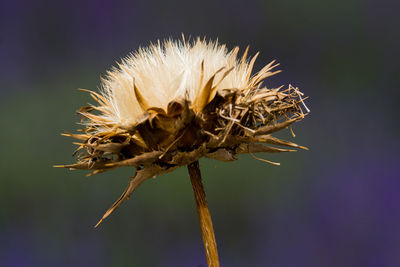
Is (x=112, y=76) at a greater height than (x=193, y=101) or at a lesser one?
greater

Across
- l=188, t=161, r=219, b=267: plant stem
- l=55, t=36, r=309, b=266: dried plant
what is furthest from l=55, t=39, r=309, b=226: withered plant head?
l=188, t=161, r=219, b=267: plant stem

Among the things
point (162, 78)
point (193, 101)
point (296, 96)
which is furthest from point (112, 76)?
point (296, 96)

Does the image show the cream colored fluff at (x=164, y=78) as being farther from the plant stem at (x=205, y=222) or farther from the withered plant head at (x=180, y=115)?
the plant stem at (x=205, y=222)

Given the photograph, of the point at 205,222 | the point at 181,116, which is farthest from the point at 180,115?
the point at 205,222

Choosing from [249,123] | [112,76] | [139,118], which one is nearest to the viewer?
[139,118]

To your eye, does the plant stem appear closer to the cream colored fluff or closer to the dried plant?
the dried plant

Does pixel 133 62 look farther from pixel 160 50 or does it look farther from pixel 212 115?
pixel 212 115

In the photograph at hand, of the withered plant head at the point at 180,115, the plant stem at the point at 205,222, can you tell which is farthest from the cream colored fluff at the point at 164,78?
the plant stem at the point at 205,222

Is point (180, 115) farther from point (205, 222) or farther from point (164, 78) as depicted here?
point (205, 222)
